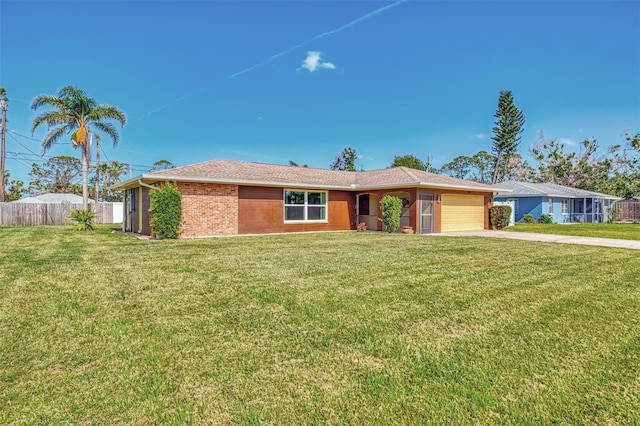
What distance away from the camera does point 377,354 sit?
10.5 ft

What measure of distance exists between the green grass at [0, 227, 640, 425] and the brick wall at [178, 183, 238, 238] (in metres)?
7.03

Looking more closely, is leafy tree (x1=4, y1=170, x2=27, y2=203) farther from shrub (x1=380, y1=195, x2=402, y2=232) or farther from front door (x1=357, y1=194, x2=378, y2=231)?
shrub (x1=380, y1=195, x2=402, y2=232)

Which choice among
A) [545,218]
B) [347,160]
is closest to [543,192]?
[545,218]

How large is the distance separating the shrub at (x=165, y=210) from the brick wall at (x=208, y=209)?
28.1 inches

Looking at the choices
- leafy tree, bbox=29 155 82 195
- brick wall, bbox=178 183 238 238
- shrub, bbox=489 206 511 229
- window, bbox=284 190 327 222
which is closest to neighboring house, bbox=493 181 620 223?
shrub, bbox=489 206 511 229

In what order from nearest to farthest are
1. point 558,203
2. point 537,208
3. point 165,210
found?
1. point 165,210
2. point 537,208
3. point 558,203

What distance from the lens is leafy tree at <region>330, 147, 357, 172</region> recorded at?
47.0m

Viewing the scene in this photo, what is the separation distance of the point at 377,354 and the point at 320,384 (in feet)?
2.44

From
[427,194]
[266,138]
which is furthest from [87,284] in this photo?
[266,138]

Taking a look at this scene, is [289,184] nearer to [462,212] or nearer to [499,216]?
[462,212]

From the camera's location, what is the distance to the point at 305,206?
16.5 metres

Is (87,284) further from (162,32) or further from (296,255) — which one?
(162,32)

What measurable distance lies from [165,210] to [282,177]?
18.4 ft

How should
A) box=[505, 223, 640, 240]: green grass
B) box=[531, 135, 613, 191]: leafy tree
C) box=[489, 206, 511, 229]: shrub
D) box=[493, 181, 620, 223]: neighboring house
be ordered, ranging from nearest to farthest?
box=[505, 223, 640, 240]: green grass, box=[489, 206, 511, 229]: shrub, box=[493, 181, 620, 223]: neighboring house, box=[531, 135, 613, 191]: leafy tree
